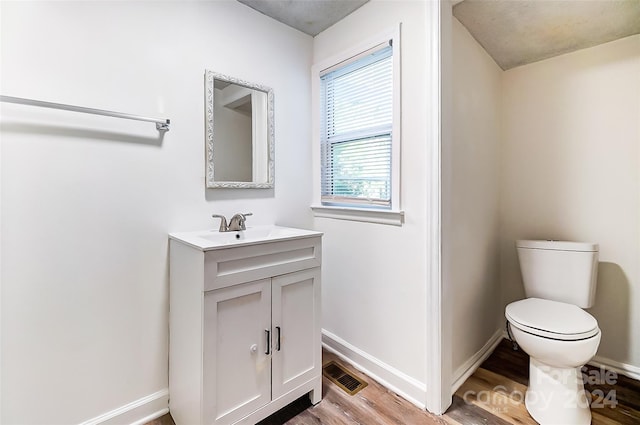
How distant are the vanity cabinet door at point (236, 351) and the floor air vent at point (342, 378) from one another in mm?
507

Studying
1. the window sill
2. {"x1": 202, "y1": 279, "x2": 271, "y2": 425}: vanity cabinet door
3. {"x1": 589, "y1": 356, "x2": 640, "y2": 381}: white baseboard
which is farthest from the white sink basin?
{"x1": 589, "y1": 356, "x2": 640, "y2": 381}: white baseboard

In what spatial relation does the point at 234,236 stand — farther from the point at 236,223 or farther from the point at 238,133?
the point at 238,133

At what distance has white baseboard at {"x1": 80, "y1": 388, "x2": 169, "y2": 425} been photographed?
1.31 m

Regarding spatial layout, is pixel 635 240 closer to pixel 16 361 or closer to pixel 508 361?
pixel 508 361

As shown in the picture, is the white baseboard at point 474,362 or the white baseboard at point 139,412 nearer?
the white baseboard at point 139,412

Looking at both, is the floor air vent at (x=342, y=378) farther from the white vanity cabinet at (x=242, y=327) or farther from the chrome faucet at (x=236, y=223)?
the chrome faucet at (x=236, y=223)

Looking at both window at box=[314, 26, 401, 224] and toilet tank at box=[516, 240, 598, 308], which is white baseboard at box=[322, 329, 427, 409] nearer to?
window at box=[314, 26, 401, 224]

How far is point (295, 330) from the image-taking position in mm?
1455

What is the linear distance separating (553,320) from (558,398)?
1.18 feet

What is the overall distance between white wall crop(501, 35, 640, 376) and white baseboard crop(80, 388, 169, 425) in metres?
2.48

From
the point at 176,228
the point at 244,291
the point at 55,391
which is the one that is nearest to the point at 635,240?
the point at 244,291

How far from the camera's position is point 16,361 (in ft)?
3.68

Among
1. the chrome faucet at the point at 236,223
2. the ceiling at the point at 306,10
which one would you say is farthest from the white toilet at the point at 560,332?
the ceiling at the point at 306,10

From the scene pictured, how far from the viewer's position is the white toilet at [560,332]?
4.42 feet
